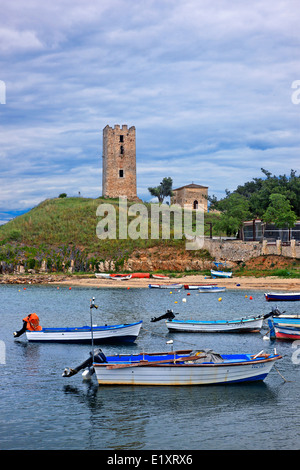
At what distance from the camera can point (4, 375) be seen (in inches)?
972

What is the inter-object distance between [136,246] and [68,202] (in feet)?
96.6

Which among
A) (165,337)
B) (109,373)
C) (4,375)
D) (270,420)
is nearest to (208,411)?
(270,420)

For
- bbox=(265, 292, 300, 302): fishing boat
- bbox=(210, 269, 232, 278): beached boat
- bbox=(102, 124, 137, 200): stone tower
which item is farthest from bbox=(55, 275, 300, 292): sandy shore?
bbox=(102, 124, 137, 200): stone tower

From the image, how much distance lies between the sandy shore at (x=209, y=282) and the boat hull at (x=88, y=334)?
97.2 ft

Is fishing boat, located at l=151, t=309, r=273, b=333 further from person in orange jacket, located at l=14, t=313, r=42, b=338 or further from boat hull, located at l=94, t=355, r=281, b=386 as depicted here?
boat hull, located at l=94, t=355, r=281, b=386

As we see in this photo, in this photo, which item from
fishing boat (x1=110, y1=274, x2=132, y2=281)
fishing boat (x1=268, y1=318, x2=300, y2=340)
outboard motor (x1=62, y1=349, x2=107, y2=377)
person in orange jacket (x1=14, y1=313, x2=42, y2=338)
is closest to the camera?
outboard motor (x1=62, y1=349, x2=107, y2=377)

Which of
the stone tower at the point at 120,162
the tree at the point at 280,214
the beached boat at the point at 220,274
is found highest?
the stone tower at the point at 120,162

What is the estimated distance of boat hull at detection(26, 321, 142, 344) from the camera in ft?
102

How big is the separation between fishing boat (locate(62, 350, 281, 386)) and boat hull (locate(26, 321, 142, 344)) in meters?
7.97

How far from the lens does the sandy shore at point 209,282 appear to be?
59.7m

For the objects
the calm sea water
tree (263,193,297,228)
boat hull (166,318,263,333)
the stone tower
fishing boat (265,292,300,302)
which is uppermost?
the stone tower

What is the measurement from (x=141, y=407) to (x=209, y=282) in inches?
1815

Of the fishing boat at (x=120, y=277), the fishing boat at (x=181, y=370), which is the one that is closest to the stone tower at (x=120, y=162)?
the fishing boat at (x=120, y=277)

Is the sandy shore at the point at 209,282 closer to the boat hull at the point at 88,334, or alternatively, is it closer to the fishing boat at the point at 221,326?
the fishing boat at the point at 221,326
